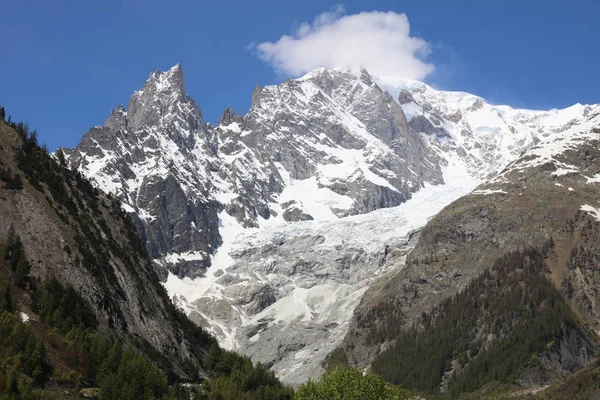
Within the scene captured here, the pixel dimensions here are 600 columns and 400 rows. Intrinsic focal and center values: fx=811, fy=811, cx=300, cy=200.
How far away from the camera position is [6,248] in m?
91.0

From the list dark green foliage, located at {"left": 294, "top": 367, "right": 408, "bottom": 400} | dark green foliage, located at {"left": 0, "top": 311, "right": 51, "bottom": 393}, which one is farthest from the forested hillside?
dark green foliage, located at {"left": 294, "top": 367, "right": 408, "bottom": 400}

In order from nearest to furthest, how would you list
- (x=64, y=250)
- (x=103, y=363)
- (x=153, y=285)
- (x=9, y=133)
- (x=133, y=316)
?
1. (x=103, y=363)
2. (x=64, y=250)
3. (x=133, y=316)
4. (x=9, y=133)
5. (x=153, y=285)

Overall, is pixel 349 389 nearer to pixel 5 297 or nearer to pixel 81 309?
pixel 81 309

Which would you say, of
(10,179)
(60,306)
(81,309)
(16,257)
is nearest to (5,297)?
(60,306)

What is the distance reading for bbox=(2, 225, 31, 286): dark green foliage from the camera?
88438 millimetres

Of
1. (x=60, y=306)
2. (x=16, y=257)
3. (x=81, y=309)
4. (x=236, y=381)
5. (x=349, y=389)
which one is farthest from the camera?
(x=236, y=381)

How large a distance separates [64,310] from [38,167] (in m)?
31.5

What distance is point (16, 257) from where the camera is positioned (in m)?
90.4

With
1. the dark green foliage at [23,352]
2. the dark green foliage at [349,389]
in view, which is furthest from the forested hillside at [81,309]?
the dark green foliage at [349,389]

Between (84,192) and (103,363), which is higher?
(84,192)

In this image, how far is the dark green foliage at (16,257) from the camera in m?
88.4

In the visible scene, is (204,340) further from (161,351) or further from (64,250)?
(64,250)

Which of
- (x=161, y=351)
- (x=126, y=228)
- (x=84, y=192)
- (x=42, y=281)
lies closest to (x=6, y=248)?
(x=42, y=281)

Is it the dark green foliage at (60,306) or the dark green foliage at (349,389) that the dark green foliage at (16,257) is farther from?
the dark green foliage at (349,389)
